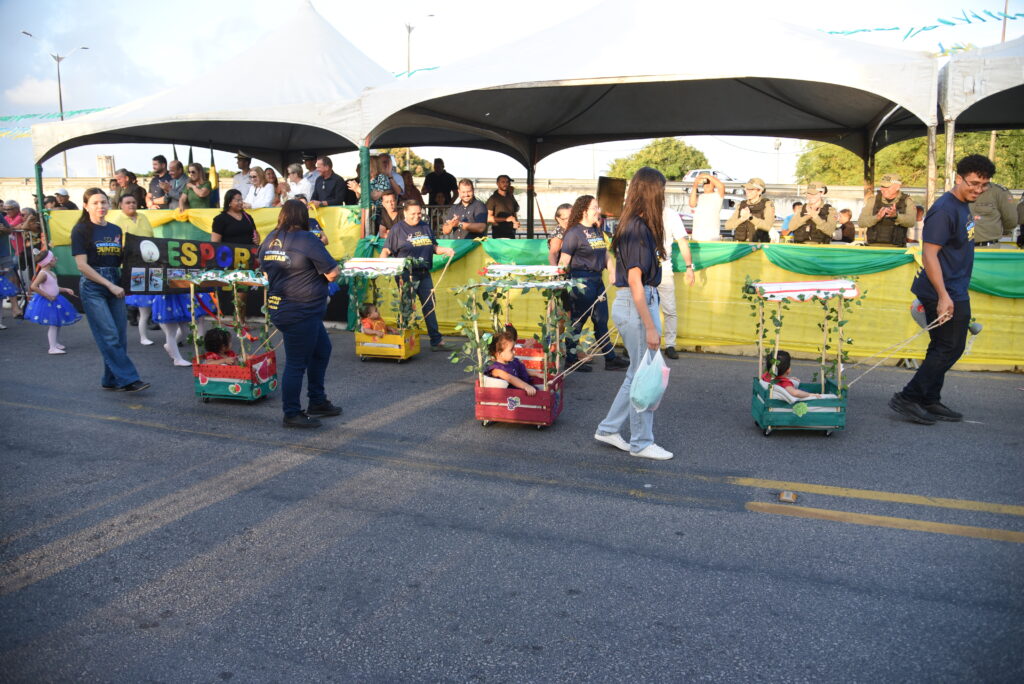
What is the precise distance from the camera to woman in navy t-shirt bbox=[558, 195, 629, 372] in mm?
8203

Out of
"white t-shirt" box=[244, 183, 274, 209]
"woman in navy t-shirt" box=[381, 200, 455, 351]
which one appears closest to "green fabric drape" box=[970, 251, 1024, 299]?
"woman in navy t-shirt" box=[381, 200, 455, 351]

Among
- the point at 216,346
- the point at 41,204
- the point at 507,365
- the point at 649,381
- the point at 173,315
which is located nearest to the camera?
the point at 649,381

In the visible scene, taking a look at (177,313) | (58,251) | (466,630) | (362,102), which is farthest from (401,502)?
(58,251)

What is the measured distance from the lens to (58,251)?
45.3 feet

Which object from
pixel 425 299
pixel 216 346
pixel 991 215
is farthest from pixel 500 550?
pixel 991 215

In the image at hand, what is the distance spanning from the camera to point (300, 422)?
244 inches

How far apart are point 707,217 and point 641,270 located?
5765 mm

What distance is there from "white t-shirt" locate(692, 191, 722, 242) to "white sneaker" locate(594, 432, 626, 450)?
18.2ft

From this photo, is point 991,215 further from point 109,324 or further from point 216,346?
point 109,324

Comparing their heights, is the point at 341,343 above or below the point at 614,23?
below

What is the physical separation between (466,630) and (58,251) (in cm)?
1366

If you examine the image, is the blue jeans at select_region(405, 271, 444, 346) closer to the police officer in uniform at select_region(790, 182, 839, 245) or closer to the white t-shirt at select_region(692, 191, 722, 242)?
the white t-shirt at select_region(692, 191, 722, 242)

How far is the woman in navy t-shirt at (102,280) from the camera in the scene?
23.0 ft

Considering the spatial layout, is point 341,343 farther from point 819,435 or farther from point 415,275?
point 819,435
